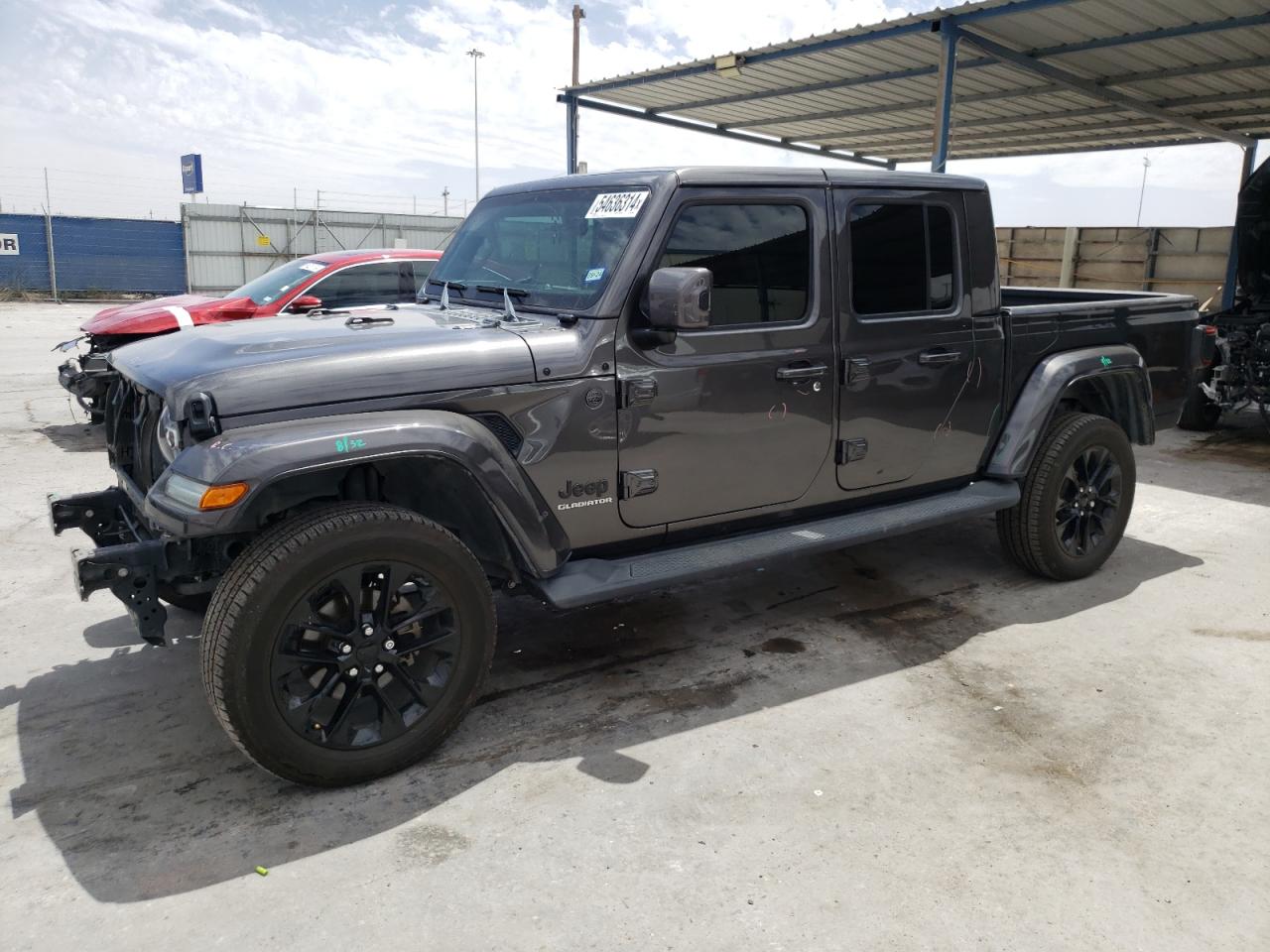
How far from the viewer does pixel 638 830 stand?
9.45ft

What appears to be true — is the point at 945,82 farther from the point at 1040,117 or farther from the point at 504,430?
the point at 504,430

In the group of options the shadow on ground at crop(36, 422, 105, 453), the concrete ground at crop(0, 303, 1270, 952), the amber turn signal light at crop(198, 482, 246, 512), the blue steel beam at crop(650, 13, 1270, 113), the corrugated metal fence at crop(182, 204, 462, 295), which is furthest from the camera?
the corrugated metal fence at crop(182, 204, 462, 295)

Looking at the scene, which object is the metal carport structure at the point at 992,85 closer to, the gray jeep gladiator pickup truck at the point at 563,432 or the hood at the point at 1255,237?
the hood at the point at 1255,237

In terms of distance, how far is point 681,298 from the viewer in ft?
10.6

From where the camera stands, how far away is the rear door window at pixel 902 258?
13.3 ft

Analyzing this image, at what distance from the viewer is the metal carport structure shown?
9820 mm

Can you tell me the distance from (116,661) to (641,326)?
2590 millimetres

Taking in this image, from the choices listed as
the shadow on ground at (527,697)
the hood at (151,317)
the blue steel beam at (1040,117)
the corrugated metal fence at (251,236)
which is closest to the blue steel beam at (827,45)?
the blue steel beam at (1040,117)

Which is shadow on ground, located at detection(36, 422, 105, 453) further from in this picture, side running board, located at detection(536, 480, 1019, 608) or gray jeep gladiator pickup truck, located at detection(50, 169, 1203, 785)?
side running board, located at detection(536, 480, 1019, 608)

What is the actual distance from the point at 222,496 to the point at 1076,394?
13.6 feet

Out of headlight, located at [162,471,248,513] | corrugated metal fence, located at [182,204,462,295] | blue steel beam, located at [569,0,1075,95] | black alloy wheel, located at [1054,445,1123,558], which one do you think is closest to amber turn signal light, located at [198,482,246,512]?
headlight, located at [162,471,248,513]

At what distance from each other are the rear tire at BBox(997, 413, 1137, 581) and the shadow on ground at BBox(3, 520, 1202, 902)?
0.18m

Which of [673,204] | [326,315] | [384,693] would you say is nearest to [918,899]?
[384,693]

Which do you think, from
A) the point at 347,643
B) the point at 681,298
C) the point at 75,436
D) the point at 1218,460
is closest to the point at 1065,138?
the point at 1218,460
